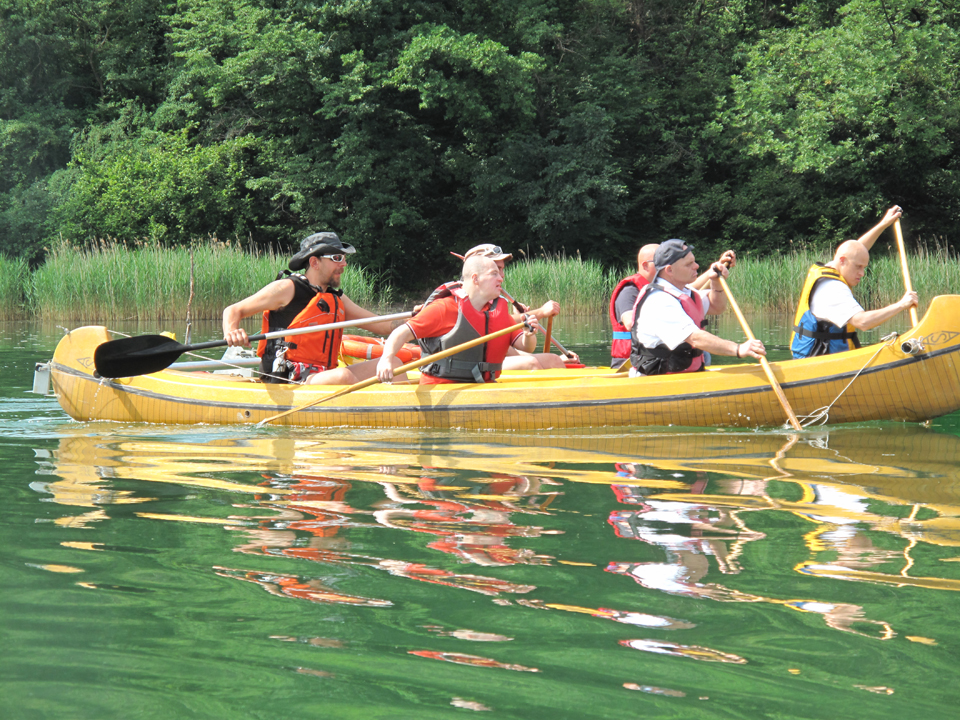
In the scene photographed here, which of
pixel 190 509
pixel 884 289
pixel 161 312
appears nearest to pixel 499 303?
pixel 190 509

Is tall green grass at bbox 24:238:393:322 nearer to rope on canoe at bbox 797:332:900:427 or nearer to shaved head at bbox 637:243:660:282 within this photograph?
shaved head at bbox 637:243:660:282

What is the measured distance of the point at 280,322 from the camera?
21.7ft

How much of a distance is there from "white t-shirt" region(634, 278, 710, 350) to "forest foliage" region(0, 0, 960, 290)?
17.1 m

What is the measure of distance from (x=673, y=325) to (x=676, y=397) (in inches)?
16.6

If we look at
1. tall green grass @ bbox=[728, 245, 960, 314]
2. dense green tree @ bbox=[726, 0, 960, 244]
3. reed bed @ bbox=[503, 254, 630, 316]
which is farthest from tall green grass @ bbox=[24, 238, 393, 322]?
dense green tree @ bbox=[726, 0, 960, 244]

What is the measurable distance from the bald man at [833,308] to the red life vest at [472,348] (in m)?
1.81

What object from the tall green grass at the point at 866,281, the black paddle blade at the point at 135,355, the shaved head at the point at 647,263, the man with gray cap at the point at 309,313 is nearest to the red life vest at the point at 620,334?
the shaved head at the point at 647,263

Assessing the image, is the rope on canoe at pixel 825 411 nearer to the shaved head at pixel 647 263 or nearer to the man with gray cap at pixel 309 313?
the shaved head at pixel 647 263

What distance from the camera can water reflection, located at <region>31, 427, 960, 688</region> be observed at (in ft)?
8.90

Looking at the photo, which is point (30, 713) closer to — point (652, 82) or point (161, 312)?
point (161, 312)

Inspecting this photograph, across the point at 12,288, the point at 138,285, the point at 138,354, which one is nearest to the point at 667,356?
the point at 138,354

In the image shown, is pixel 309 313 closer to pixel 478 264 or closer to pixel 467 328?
pixel 467 328

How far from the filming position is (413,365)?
19.9 ft

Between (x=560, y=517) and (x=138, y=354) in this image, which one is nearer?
(x=560, y=517)
